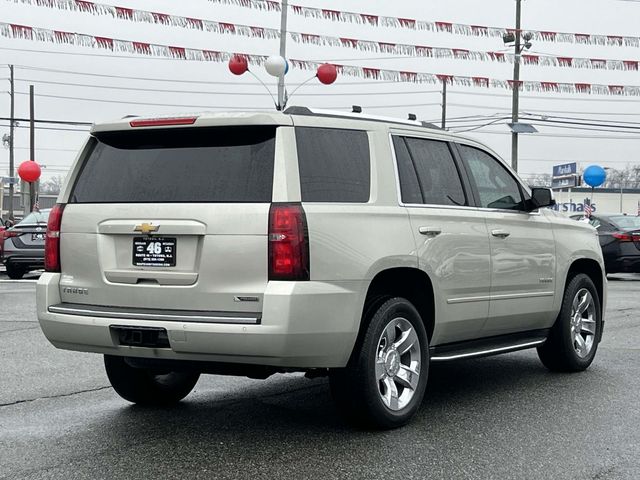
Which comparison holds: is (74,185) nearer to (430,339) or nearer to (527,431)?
(430,339)

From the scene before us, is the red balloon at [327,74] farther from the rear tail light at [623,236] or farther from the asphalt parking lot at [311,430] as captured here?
the asphalt parking lot at [311,430]

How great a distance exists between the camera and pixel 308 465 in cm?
471

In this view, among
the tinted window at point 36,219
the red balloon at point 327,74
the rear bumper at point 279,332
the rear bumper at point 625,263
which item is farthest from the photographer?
the red balloon at point 327,74

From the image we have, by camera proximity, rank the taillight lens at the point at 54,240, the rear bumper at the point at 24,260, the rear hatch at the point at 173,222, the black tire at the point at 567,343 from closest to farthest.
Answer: the rear hatch at the point at 173,222, the taillight lens at the point at 54,240, the black tire at the point at 567,343, the rear bumper at the point at 24,260

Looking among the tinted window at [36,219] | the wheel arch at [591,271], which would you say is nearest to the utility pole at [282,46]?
the tinted window at [36,219]

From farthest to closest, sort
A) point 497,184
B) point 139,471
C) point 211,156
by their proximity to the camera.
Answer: point 497,184
point 211,156
point 139,471

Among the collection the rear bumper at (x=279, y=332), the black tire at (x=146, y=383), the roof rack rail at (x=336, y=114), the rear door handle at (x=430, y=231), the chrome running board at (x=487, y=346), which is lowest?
the black tire at (x=146, y=383)

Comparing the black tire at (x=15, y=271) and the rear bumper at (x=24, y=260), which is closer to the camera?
the rear bumper at (x=24, y=260)

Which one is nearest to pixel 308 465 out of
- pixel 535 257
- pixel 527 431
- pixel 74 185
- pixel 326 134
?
pixel 527 431

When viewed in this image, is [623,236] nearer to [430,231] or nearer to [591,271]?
[591,271]

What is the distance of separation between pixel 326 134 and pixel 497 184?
203 centimetres

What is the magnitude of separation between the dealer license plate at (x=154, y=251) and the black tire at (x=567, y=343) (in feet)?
11.7

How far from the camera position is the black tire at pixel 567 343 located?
24.5 ft

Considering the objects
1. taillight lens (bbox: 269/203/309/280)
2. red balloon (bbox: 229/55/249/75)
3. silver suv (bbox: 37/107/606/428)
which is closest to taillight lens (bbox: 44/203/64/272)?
silver suv (bbox: 37/107/606/428)
